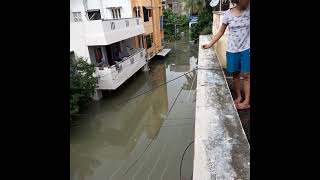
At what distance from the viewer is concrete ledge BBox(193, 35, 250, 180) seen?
1.62 metres

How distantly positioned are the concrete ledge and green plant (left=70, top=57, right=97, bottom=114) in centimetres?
601

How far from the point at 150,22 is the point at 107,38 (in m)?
7.26

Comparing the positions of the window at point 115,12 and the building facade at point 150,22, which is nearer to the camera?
the window at point 115,12

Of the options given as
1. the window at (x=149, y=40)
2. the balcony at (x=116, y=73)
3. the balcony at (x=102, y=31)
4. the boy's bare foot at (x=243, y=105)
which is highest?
the balcony at (x=102, y=31)

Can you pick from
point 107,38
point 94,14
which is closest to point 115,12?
point 94,14

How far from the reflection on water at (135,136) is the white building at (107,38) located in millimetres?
1254

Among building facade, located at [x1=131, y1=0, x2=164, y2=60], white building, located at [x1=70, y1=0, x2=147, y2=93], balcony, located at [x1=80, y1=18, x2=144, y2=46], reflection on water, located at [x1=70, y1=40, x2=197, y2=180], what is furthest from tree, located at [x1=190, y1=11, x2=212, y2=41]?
balcony, located at [x1=80, y1=18, x2=144, y2=46]

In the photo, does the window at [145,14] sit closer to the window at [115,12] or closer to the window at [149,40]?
the window at [149,40]

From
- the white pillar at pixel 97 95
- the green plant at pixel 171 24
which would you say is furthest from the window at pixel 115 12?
the green plant at pixel 171 24

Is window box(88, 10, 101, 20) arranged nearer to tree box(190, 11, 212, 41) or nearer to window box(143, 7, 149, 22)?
window box(143, 7, 149, 22)

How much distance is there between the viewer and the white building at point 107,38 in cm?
938

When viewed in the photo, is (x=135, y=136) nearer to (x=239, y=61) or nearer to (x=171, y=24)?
(x=239, y=61)

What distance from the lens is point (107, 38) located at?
9438 mm
